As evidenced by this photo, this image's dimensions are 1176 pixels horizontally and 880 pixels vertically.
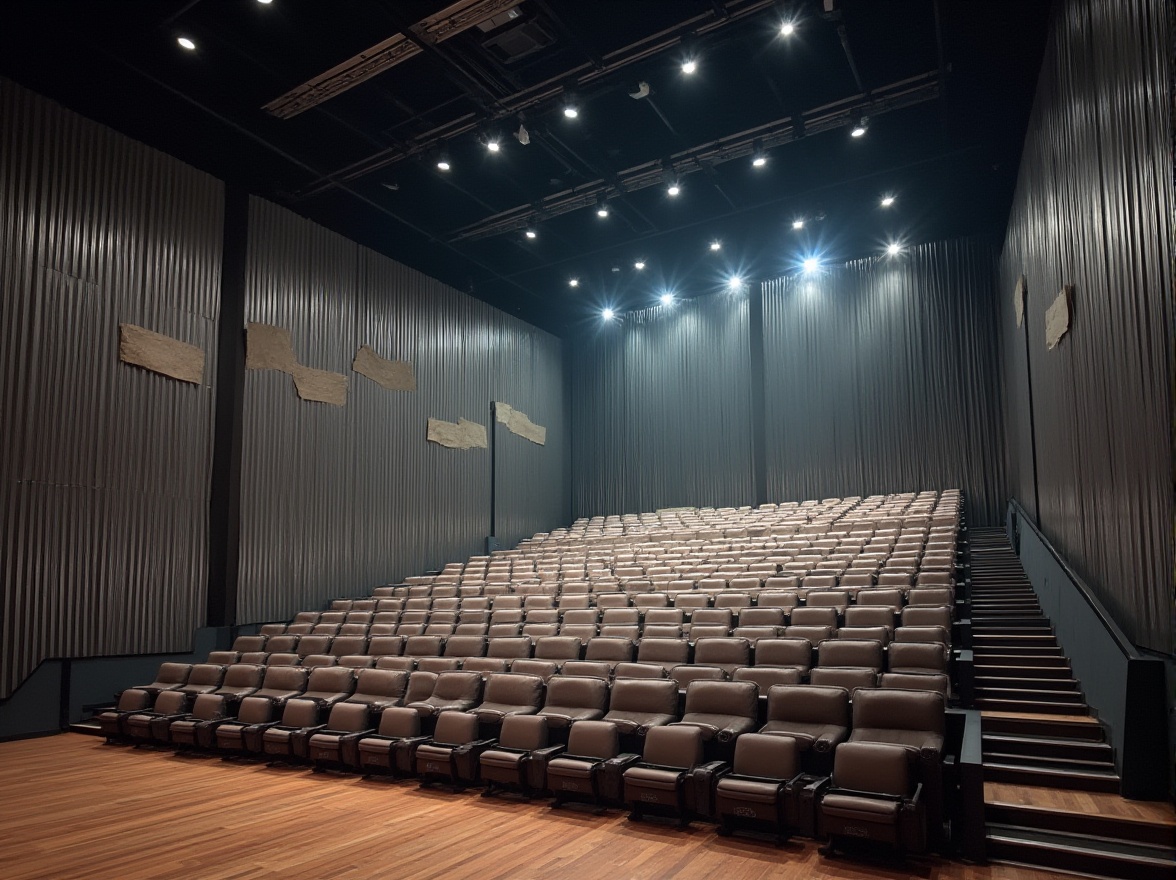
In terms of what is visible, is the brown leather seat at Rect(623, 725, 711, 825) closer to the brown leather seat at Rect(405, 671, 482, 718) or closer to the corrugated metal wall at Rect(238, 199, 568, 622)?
the brown leather seat at Rect(405, 671, 482, 718)

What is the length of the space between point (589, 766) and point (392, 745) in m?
1.09

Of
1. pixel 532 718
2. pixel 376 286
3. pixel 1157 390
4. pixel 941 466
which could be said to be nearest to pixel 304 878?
pixel 532 718

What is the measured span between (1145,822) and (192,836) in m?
3.26

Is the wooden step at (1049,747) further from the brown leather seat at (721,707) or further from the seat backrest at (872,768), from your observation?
the brown leather seat at (721,707)

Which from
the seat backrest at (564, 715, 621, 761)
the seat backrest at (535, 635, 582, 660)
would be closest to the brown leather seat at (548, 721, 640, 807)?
the seat backrest at (564, 715, 621, 761)

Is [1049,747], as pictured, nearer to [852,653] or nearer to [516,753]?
[852,653]

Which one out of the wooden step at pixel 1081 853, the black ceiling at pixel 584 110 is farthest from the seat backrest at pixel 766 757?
the black ceiling at pixel 584 110

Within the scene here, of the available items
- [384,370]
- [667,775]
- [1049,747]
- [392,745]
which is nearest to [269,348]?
[384,370]

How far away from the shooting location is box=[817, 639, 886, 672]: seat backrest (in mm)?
3609

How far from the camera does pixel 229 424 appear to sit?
6773 millimetres

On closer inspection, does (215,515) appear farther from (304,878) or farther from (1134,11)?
(1134,11)

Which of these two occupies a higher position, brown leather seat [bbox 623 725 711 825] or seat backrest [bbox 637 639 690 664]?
seat backrest [bbox 637 639 690 664]

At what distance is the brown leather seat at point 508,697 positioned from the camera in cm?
381

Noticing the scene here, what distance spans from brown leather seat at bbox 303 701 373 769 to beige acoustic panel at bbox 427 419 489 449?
16.6 ft
